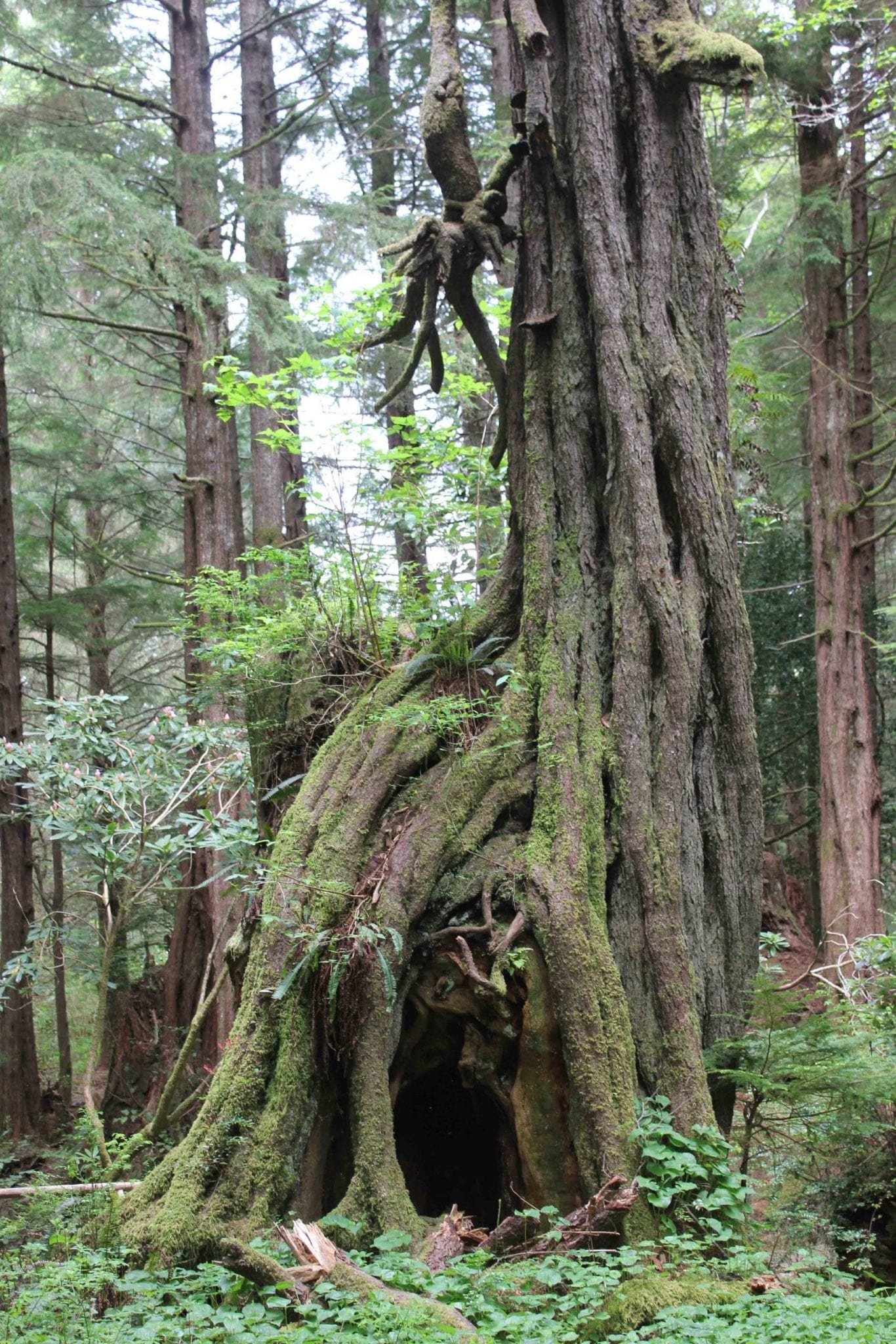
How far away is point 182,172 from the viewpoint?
36.9ft

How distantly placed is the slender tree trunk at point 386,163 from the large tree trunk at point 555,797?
2.65 metres

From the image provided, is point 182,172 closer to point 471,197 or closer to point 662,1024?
point 471,197

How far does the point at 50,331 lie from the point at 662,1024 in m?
11.3

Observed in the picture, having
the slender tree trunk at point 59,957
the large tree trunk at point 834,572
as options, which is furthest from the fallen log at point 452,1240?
the slender tree trunk at point 59,957

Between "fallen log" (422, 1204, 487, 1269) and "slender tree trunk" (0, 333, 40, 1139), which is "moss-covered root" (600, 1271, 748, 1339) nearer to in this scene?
"fallen log" (422, 1204, 487, 1269)

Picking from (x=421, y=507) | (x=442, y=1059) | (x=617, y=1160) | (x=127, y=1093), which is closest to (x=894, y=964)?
(x=617, y=1160)

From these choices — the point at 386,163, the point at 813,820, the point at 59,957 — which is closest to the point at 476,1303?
the point at 59,957

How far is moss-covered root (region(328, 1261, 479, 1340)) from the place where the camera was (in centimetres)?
310

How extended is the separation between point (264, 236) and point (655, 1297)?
11605mm

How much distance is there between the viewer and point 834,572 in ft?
36.2

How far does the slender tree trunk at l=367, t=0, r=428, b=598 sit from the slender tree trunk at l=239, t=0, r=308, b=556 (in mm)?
1337

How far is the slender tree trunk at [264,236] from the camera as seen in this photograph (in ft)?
39.2

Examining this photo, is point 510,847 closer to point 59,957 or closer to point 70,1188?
point 70,1188

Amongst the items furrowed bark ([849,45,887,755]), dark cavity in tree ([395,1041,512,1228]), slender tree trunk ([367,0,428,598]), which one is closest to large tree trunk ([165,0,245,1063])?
slender tree trunk ([367,0,428,598])
